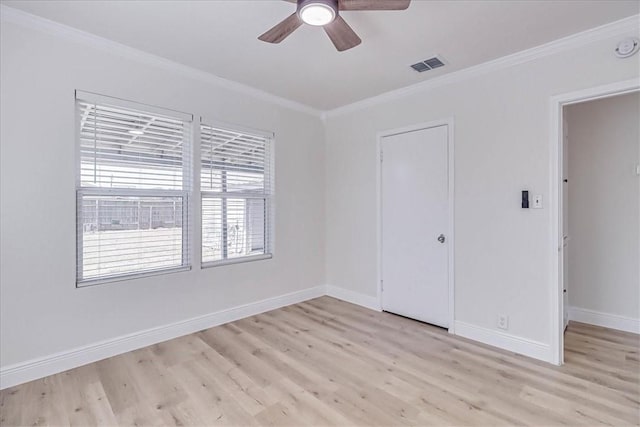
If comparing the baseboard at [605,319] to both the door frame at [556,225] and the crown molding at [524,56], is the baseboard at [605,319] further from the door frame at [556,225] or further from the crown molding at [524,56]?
the crown molding at [524,56]

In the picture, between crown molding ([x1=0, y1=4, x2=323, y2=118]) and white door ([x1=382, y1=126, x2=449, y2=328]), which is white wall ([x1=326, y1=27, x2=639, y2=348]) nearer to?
white door ([x1=382, y1=126, x2=449, y2=328])

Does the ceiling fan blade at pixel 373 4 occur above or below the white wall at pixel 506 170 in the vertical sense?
above

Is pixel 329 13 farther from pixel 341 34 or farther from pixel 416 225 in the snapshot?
pixel 416 225

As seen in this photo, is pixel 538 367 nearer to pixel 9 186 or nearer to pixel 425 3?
pixel 425 3

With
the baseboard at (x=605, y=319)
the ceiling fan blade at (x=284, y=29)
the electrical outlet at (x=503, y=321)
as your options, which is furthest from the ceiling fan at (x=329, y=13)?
the baseboard at (x=605, y=319)

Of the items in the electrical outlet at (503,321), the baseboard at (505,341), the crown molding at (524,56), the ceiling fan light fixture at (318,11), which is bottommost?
the baseboard at (505,341)

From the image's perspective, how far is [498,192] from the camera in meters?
2.93

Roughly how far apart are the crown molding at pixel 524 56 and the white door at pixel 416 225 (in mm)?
469

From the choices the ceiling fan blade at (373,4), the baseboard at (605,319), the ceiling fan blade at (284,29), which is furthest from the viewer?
the baseboard at (605,319)

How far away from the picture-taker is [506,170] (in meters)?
2.88

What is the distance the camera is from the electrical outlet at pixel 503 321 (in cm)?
288

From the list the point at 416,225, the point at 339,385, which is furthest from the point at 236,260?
the point at 416,225

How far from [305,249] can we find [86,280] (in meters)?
2.40

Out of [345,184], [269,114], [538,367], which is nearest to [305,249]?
[345,184]
